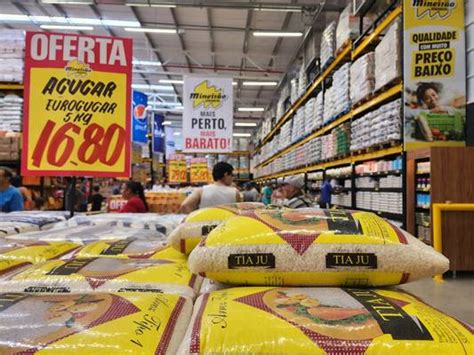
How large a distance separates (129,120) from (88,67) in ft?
1.51

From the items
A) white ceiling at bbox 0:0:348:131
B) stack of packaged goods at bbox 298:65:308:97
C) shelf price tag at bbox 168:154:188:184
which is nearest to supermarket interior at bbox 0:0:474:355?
stack of packaged goods at bbox 298:65:308:97

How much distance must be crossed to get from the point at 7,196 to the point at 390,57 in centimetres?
489

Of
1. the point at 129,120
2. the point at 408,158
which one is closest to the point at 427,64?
the point at 408,158

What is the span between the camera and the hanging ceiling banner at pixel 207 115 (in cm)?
866

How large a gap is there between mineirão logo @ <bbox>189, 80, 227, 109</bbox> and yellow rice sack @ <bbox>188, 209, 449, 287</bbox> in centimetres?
Answer: 791

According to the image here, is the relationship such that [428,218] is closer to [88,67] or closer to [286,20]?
[88,67]

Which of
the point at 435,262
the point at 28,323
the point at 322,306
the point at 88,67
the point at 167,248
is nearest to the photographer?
the point at 28,323

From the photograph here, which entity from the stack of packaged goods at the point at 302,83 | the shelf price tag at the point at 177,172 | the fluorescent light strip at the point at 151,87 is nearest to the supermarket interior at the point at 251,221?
the stack of packaged goods at the point at 302,83

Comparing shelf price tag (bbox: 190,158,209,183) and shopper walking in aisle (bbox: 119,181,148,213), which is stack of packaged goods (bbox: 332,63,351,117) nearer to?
shopper walking in aisle (bbox: 119,181,148,213)

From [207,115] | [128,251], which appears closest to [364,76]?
[207,115]

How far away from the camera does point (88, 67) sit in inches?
113

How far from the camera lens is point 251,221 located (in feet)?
Answer: 4.36

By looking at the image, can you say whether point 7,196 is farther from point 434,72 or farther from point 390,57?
point 434,72

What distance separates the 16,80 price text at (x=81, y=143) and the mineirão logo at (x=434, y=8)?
13.9ft
